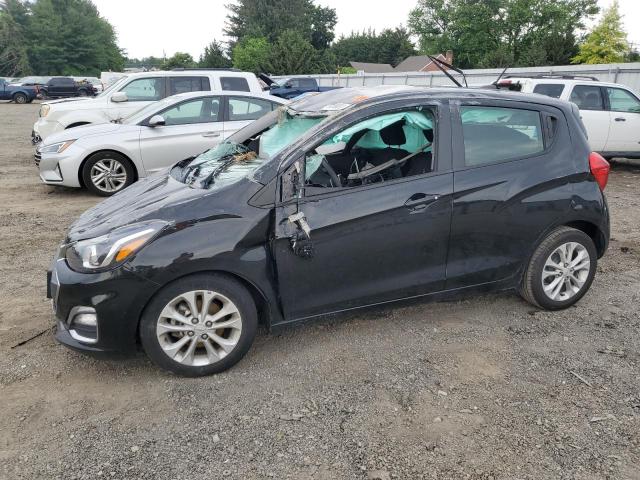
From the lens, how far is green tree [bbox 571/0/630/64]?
142 ft

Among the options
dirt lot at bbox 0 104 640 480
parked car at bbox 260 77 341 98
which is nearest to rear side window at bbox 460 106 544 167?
dirt lot at bbox 0 104 640 480

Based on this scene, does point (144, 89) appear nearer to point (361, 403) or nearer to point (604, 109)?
point (604, 109)

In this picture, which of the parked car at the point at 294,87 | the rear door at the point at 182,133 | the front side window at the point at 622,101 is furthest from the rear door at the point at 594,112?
the parked car at the point at 294,87

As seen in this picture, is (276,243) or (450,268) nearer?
(276,243)

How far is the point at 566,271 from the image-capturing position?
163 inches

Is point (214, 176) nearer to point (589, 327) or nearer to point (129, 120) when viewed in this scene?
point (589, 327)

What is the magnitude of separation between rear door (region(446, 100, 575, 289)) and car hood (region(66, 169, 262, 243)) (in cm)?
146

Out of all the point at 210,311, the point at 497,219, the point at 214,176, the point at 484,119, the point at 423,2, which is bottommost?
the point at 210,311

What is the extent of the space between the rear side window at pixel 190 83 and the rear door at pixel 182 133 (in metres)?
2.41

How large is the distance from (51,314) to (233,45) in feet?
234

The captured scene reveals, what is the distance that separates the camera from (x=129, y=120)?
27.7 feet

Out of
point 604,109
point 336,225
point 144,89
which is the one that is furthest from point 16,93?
point 336,225

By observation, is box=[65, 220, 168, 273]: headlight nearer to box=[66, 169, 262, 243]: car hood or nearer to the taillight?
box=[66, 169, 262, 243]: car hood

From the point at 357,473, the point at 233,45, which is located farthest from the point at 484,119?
the point at 233,45
